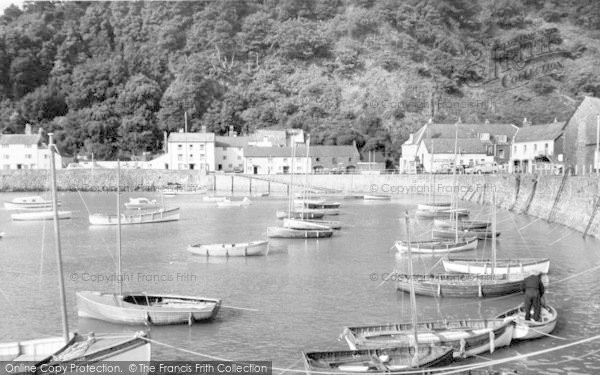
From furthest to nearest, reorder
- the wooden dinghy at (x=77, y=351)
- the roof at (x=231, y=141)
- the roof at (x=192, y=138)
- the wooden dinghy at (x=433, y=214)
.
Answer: the roof at (x=231, y=141) < the roof at (x=192, y=138) < the wooden dinghy at (x=433, y=214) < the wooden dinghy at (x=77, y=351)

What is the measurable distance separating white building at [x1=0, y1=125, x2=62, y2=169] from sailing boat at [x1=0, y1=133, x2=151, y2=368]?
8735 cm

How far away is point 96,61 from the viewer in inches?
5276

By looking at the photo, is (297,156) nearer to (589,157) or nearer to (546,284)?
(589,157)

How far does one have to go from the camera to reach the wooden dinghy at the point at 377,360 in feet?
57.3

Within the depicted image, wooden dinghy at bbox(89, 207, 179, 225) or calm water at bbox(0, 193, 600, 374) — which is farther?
wooden dinghy at bbox(89, 207, 179, 225)

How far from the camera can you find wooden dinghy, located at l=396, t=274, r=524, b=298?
27.4 m

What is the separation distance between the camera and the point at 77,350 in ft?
56.0

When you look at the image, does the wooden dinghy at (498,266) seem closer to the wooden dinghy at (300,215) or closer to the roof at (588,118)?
A: the wooden dinghy at (300,215)

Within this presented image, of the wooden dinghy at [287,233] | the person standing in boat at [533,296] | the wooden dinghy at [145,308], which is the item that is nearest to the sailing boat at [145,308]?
the wooden dinghy at [145,308]

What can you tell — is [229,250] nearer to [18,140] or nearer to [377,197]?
[377,197]

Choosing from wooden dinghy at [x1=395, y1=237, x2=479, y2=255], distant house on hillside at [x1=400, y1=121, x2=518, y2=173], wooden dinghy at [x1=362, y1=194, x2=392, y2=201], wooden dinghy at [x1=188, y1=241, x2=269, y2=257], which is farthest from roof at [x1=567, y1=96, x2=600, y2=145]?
wooden dinghy at [x1=188, y1=241, x2=269, y2=257]

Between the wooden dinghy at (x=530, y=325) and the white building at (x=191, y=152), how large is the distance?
8165 centimetres

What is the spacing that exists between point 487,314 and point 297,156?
241ft

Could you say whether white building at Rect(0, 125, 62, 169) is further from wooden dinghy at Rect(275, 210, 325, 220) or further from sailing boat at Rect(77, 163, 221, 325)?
sailing boat at Rect(77, 163, 221, 325)
